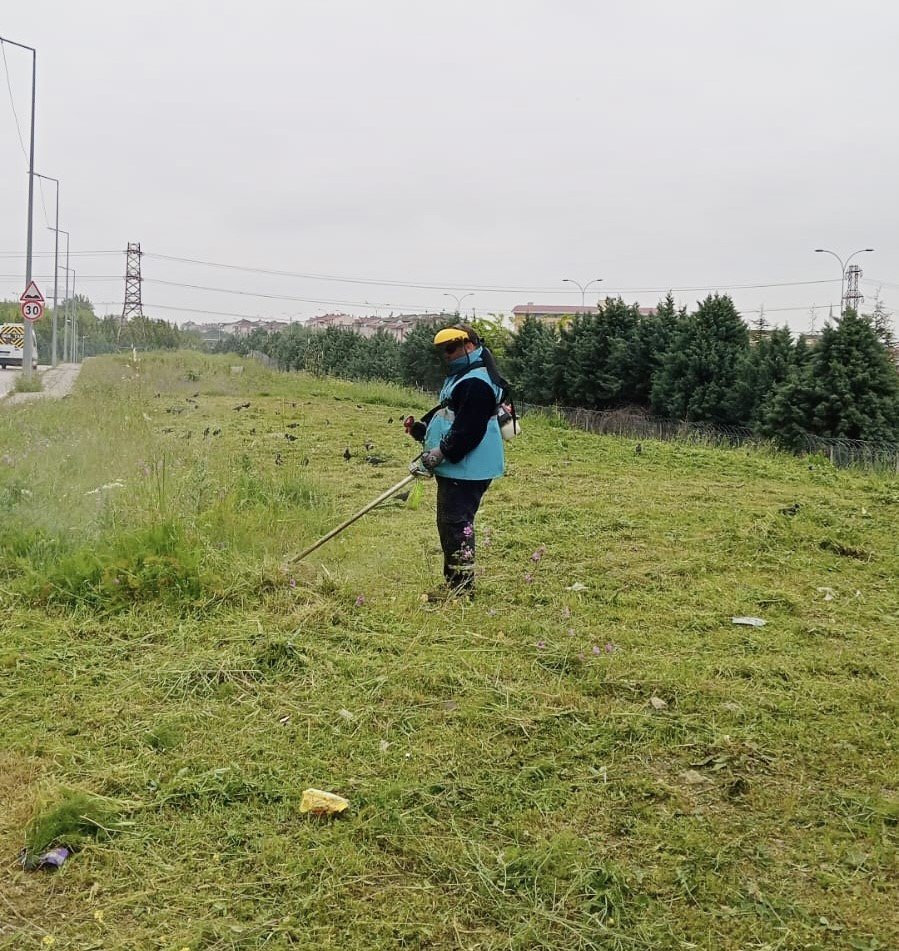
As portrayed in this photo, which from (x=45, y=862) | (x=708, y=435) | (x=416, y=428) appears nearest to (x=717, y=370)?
(x=708, y=435)

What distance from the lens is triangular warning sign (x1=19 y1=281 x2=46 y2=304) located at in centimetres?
2183

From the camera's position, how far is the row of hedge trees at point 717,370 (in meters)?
15.1

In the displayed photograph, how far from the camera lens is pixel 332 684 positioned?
369 centimetres

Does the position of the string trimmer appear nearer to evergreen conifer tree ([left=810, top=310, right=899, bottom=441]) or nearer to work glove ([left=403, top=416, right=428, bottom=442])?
Result: work glove ([left=403, top=416, right=428, bottom=442])

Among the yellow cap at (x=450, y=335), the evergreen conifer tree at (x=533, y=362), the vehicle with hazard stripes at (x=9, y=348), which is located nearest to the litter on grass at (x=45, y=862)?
the yellow cap at (x=450, y=335)

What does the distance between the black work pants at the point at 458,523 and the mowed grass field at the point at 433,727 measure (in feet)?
0.79

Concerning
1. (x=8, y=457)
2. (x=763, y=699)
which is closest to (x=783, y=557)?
(x=763, y=699)

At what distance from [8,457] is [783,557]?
20.3 feet

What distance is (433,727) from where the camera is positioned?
3.32 meters

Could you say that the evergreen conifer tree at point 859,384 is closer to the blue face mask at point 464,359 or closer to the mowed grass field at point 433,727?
the mowed grass field at point 433,727

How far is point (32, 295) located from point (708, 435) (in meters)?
16.6

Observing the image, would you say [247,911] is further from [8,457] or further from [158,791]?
[8,457]

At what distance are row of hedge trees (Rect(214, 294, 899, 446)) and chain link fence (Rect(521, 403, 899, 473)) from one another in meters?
0.30

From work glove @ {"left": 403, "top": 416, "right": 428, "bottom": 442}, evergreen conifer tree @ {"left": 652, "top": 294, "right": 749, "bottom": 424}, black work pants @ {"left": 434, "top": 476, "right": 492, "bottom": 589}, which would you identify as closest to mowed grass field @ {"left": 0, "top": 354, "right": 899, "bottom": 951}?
black work pants @ {"left": 434, "top": 476, "right": 492, "bottom": 589}
